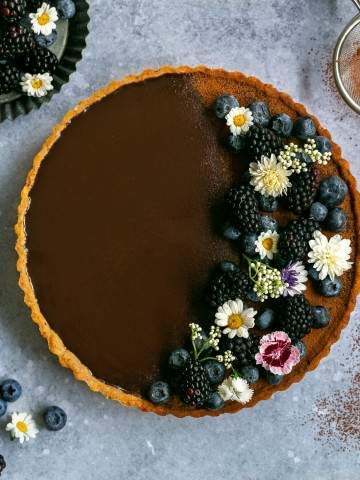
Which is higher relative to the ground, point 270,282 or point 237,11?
point 237,11

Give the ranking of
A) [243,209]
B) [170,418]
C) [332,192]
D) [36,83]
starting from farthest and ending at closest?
[170,418]
[36,83]
[332,192]
[243,209]

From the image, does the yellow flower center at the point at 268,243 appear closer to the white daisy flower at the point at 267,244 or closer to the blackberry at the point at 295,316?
the white daisy flower at the point at 267,244

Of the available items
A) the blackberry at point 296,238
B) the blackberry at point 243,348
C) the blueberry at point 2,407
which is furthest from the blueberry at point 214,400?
the blueberry at point 2,407

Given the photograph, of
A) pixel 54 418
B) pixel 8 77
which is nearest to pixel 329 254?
pixel 54 418

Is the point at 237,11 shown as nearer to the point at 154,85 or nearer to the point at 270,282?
the point at 154,85

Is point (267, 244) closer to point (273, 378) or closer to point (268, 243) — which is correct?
point (268, 243)

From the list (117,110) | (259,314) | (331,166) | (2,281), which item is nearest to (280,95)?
(331,166)

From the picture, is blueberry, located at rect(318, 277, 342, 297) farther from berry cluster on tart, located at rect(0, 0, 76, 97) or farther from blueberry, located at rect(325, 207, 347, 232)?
berry cluster on tart, located at rect(0, 0, 76, 97)
